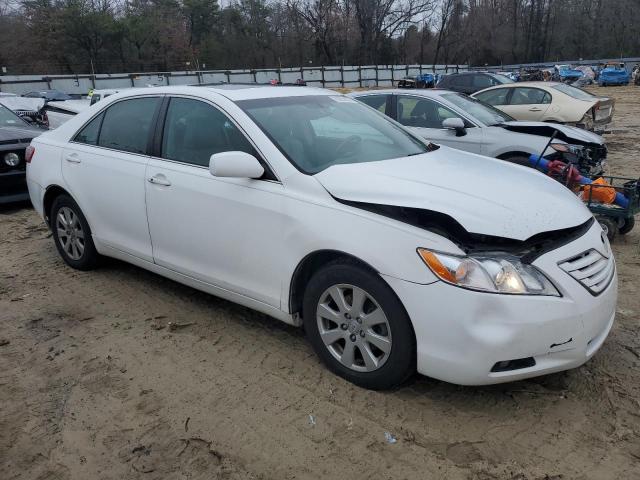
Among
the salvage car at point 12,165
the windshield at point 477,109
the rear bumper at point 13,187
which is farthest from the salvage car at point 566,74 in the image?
the rear bumper at point 13,187

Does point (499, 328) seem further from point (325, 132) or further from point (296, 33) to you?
point (296, 33)

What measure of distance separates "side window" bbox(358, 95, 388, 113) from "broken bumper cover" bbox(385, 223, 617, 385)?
19.3 feet

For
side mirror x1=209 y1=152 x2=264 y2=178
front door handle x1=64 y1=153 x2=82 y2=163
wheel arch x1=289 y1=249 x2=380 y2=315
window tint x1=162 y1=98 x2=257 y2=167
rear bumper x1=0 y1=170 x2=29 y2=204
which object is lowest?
rear bumper x1=0 y1=170 x2=29 y2=204

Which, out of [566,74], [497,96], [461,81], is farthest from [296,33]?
[497,96]

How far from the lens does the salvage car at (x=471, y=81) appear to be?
1686 cm

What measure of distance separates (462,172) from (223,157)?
1.47 m

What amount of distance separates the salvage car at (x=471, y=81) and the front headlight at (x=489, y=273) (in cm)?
1501

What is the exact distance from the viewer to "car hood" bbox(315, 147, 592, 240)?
282 centimetres

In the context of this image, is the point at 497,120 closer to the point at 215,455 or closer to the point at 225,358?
the point at 225,358

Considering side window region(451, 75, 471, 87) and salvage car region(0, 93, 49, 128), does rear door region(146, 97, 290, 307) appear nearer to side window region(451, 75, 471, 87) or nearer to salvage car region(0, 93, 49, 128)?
salvage car region(0, 93, 49, 128)

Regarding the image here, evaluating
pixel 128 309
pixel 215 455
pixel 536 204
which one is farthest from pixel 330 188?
pixel 128 309

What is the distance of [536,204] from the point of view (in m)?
3.06

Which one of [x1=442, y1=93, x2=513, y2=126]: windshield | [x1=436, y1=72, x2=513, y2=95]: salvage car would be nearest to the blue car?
[x1=436, y1=72, x2=513, y2=95]: salvage car

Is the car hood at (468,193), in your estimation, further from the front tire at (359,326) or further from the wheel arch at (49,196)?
the wheel arch at (49,196)
